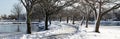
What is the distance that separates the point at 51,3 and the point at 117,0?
14223 millimetres

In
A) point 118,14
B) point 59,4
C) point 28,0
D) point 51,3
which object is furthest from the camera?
point 118,14

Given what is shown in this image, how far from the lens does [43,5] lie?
32281 millimetres

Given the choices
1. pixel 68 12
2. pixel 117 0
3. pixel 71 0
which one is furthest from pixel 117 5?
pixel 68 12

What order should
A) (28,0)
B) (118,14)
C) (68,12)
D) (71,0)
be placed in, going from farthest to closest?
(118,14) < (68,12) < (71,0) < (28,0)

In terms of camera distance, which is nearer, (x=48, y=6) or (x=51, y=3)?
(x=48, y=6)

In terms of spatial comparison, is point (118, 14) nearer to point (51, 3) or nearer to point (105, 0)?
point (51, 3)

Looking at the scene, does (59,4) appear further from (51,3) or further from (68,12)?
(68,12)

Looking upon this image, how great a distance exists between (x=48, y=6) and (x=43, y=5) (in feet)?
2.71

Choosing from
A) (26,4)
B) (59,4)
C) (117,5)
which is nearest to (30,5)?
(26,4)

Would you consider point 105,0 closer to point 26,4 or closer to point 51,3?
point 26,4

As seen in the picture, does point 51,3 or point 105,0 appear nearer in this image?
point 105,0

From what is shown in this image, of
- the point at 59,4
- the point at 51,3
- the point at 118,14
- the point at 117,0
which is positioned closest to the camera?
the point at 117,0

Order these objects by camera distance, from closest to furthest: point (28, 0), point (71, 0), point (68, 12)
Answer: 1. point (28, 0)
2. point (71, 0)
3. point (68, 12)

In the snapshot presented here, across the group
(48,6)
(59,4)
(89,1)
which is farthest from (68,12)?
(89,1)
